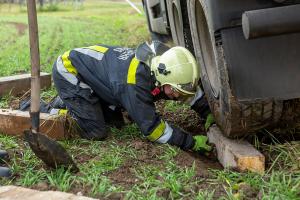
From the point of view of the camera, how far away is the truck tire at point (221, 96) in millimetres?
3248

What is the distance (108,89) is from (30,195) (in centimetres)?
161

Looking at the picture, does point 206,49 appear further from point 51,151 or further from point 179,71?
point 51,151

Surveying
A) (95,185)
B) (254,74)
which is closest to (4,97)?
(95,185)

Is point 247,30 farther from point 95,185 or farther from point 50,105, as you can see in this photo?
point 50,105

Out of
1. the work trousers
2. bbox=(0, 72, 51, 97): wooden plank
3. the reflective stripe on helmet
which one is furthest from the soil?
bbox=(0, 72, 51, 97): wooden plank

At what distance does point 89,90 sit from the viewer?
459cm

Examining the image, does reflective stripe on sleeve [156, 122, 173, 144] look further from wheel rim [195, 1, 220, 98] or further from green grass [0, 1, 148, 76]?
green grass [0, 1, 148, 76]

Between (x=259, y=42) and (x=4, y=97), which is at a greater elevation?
(x=259, y=42)

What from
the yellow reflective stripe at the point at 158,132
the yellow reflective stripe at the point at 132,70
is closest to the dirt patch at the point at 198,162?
the yellow reflective stripe at the point at 158,132

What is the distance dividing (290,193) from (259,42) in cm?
83

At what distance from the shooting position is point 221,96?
3.44m

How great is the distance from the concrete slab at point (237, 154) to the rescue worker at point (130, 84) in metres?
0.20

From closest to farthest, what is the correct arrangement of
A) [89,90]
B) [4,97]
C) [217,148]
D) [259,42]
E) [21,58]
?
1. [259,42]
2. [217,148]
3. [89,90]
4. [4,97]
5. [21,58]

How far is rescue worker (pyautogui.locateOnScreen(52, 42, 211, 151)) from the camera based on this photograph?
13.1ft
